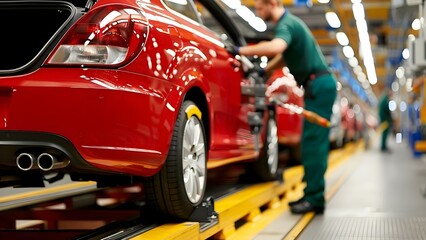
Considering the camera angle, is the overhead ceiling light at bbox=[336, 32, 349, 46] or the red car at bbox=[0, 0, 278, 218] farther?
the overhead ceiling light at bbox=[336, 32, 349, 46]

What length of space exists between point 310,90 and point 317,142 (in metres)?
0.42

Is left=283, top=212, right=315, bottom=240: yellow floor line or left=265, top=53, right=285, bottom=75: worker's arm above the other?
left=265, top=53, right=285, bottom=75: worker's arm

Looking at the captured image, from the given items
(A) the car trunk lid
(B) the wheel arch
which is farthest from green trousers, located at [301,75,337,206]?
(A) the car trunk lid

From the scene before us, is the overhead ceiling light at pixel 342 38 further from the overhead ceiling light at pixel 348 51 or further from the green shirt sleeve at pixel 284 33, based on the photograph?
the green shirt sleeve at pixel 284 33

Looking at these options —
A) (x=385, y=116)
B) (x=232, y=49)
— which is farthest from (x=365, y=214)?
(x=385, y=116)

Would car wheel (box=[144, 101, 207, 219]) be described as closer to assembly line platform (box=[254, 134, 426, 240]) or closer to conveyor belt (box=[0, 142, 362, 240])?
Answer: conveyor belt (box=[0, 142, 362, 240])

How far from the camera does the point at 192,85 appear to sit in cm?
343

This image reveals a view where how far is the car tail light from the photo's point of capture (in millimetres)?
2738

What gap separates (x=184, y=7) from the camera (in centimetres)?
382

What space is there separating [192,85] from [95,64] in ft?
2.59

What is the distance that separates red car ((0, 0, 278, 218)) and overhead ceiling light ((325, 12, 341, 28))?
1037cm

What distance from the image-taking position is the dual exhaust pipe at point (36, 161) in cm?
262

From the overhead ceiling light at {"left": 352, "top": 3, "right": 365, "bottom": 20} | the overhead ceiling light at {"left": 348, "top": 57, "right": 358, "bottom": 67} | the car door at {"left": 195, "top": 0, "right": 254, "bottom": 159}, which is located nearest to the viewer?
the car door at {"left": 195, "top": 0, "right": 254, "bottom": 159}

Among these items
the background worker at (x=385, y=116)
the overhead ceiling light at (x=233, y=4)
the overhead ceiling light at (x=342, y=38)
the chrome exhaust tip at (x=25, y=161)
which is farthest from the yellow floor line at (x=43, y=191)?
the overhead ceiling light at (x=342, y=38)
